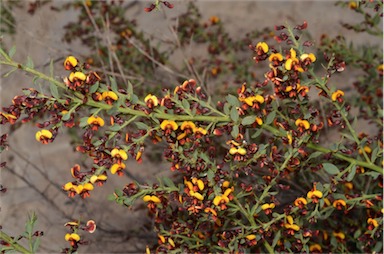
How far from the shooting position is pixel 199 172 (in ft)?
4.42

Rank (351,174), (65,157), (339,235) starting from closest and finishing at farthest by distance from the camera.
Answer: (351,174) → (339,235) → (65,157)

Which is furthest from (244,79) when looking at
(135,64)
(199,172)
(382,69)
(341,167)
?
(199,172)

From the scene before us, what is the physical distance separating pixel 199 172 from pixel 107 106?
0.26 meters

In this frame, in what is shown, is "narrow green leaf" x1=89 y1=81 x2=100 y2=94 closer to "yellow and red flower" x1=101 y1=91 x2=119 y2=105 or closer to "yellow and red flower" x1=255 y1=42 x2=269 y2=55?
A: "yellow and red flower" x1=101 y1=91 x2=119 y2=105

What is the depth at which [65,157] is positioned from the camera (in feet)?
10.4

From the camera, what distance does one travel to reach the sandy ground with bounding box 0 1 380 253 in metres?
2.44

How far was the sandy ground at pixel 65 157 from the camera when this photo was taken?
2.44 metres

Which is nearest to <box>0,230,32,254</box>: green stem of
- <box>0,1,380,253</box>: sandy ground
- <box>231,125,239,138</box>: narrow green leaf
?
<box>231,125,239,138</box>: narrow green leaf

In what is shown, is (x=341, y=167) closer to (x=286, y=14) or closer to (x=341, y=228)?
(x=341, y=228)

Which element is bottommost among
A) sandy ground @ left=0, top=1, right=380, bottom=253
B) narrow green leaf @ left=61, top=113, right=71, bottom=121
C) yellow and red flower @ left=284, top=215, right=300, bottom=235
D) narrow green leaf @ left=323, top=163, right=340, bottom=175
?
yellow and red flower @ left=284, top=215, right=300, bottom=235

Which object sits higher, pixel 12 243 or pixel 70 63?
pixel 70 63

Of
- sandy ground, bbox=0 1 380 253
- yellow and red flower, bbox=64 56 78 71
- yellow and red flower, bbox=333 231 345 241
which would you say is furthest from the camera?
sandy ground, bbox=0 1 380 253

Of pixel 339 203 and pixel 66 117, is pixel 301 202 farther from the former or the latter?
pixel 66 117

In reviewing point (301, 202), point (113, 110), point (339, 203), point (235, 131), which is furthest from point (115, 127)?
point (339, 203)
